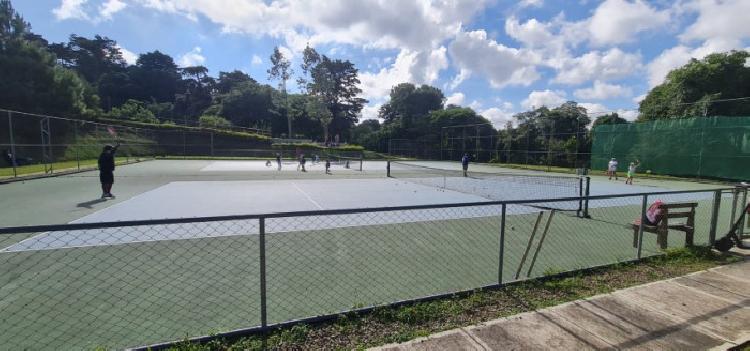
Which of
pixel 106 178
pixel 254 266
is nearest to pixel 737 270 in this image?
pixel 254 266

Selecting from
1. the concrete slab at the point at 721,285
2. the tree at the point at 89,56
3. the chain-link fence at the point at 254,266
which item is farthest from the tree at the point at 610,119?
the tree at the point at 89,56

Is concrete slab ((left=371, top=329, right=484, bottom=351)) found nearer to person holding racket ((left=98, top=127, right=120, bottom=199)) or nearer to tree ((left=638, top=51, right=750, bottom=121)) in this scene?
person holding racket ((left=98, top=127, right=120, bottom=199))

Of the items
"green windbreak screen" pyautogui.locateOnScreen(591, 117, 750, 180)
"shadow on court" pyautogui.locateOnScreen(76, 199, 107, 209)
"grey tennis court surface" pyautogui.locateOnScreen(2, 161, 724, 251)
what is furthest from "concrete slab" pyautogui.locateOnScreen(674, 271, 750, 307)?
"green windbreak screen" pyautogui.locateOnScreen(591, 117, 750, 180)

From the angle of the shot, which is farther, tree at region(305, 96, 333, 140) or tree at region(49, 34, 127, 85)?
tree at region(49, 34, 127, 85)

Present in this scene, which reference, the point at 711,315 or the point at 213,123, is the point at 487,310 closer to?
the point at 711,315

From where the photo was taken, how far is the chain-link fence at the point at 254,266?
3.49 m

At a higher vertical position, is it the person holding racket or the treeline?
the treeline

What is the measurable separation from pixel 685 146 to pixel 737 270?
92.5ft

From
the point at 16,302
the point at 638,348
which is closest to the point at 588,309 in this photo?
the point at 638,348

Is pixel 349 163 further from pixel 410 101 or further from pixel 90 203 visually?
pixel 410 101

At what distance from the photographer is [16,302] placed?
398 cm

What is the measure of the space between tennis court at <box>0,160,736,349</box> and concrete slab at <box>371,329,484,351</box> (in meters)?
1.00

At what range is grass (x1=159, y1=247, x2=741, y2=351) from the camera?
3131 millimetres

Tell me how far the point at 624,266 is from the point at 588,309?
87.7 inches
